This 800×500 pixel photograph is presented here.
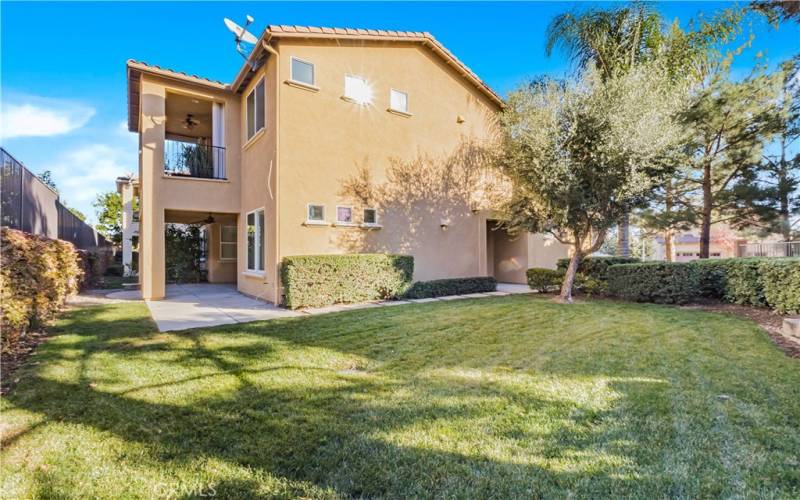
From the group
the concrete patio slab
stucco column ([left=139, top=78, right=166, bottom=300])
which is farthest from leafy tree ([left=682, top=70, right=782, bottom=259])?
stucco column ([left=139, top=78, right=166, bottom=300])

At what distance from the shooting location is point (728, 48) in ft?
41.6

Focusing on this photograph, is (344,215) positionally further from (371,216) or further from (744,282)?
(744,282)

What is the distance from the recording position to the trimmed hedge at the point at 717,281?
768 centimetres

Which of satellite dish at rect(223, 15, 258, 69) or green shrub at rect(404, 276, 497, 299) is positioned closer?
satellite dish at rect(223, 15, 258, 69)

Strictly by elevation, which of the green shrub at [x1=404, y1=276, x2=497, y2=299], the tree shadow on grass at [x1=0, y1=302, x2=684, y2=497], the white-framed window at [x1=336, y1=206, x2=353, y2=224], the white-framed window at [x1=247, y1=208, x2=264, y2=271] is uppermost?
the white-framed window at [x1=336, y1=206, x2=353, y2=224]

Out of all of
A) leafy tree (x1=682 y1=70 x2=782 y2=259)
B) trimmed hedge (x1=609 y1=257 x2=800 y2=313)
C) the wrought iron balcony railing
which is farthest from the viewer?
the wrought iron balcony railing

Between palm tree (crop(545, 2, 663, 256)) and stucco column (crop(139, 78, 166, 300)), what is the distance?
13080 mm

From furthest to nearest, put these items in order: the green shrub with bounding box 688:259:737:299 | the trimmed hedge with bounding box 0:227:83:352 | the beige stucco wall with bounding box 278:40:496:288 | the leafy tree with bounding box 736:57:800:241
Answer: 1. the leafy tree with bounding box 736:57:800:241
2. the beige stucco wall with bounding box 278:40:496:288
3. the green shrub with bounding box 688:259:737:299
4. the trimmed hedge with bounding box 0:227:83:352

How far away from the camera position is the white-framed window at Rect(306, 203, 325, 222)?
1039 cm

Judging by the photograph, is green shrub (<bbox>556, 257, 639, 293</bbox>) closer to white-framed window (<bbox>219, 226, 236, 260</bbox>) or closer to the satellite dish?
the satellite dish

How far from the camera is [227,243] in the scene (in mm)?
16188

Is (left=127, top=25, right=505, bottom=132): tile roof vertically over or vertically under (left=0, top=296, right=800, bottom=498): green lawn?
over

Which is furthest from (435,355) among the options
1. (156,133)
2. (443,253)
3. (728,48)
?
(728,48)

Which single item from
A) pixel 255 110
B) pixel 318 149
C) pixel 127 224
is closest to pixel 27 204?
pixel 255 110
